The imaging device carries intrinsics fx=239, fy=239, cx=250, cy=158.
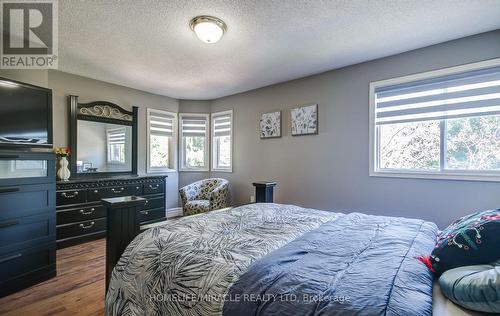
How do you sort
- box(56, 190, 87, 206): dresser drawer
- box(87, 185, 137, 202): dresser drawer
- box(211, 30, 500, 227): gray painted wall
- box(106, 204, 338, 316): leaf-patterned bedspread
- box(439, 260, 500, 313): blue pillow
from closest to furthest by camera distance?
box(439, 260, 500, 313): blue pillow, box(106, 204, 338, 316): leaf-patterned bedspread, box(211, 30, 500, 227): gray painted wall, box(56, 190, 87, 206): dresser drawer, box(87, 185, 137, 202): dresser drawer

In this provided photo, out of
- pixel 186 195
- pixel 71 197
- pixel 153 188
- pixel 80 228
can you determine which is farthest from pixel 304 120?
pixel 80 228

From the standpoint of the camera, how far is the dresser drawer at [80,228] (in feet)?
10.3

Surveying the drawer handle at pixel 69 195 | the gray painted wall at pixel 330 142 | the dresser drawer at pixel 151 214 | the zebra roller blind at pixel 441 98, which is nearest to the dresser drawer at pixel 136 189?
the dresser drawer at pixel 151 214

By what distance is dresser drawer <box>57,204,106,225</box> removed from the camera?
10.3ft

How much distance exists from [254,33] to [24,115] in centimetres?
247

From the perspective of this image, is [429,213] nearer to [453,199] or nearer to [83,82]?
[453,199]

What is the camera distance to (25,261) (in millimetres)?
2260

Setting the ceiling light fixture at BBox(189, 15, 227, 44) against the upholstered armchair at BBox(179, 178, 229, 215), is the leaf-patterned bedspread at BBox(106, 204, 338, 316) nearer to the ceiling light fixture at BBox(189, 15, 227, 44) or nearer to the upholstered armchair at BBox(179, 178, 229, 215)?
the ceiling light fixture at BBox(189, 15, 227, 44)

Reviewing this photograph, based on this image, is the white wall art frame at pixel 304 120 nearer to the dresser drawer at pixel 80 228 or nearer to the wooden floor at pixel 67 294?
the wooden floor at pixel 67 294

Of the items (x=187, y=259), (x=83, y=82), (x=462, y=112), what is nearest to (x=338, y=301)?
(x=187, y=259)

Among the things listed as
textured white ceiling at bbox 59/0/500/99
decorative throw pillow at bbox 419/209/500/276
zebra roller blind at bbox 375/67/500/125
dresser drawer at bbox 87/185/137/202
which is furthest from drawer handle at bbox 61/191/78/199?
zebra roller blind at bbox 375/67/500/125

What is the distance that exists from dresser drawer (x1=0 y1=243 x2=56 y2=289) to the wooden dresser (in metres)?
0.79

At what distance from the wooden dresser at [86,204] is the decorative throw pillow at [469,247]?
3.02 m

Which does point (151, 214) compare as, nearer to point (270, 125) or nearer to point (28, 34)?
point (270, 125)
